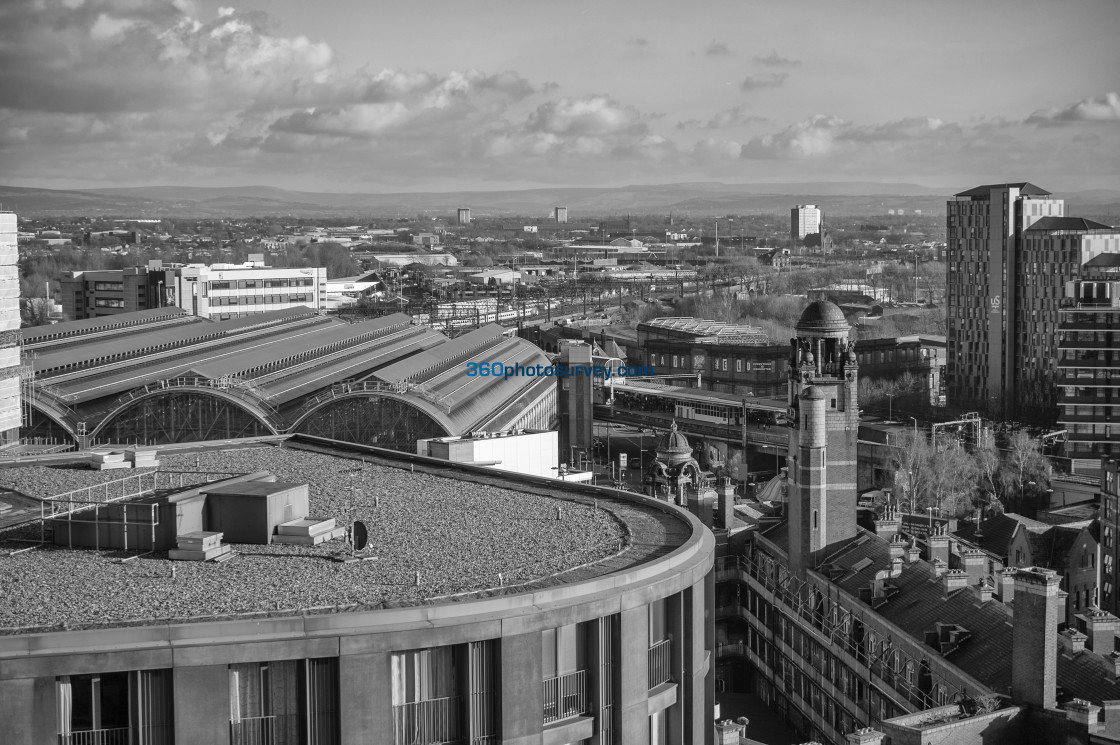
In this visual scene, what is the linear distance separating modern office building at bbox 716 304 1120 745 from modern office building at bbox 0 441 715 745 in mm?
7282

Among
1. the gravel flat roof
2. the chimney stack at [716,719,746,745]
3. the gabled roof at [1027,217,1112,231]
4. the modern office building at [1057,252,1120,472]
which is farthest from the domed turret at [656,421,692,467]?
the gabled roof at [1027,217,1112,231]

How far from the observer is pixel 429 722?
1630 cm

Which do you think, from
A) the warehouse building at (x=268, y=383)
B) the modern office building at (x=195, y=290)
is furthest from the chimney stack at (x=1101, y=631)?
the modern office building at (x=195, y=290)

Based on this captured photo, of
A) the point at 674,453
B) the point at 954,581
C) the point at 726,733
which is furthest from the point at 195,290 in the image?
the point at 726,733

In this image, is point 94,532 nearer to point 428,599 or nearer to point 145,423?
point 428,599

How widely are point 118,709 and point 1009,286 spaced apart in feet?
298

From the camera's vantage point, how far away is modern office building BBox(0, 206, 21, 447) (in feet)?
170

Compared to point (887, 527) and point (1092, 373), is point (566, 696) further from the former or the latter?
point (1092, 373)

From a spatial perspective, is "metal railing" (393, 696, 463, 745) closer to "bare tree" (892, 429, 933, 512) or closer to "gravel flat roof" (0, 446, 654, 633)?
"gravel flat roof" (0, 446, 654, 633)

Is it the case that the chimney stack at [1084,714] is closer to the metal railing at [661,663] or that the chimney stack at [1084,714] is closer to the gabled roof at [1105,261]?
the metal railing at [661,663]

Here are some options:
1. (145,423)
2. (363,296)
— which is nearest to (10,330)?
(145,423)

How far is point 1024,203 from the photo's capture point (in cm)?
9706

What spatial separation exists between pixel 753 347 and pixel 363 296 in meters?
75.7

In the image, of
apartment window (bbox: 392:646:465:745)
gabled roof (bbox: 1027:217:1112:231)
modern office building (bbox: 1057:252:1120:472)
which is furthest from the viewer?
gabled roof (bbox: 1027:217:1112:231)
